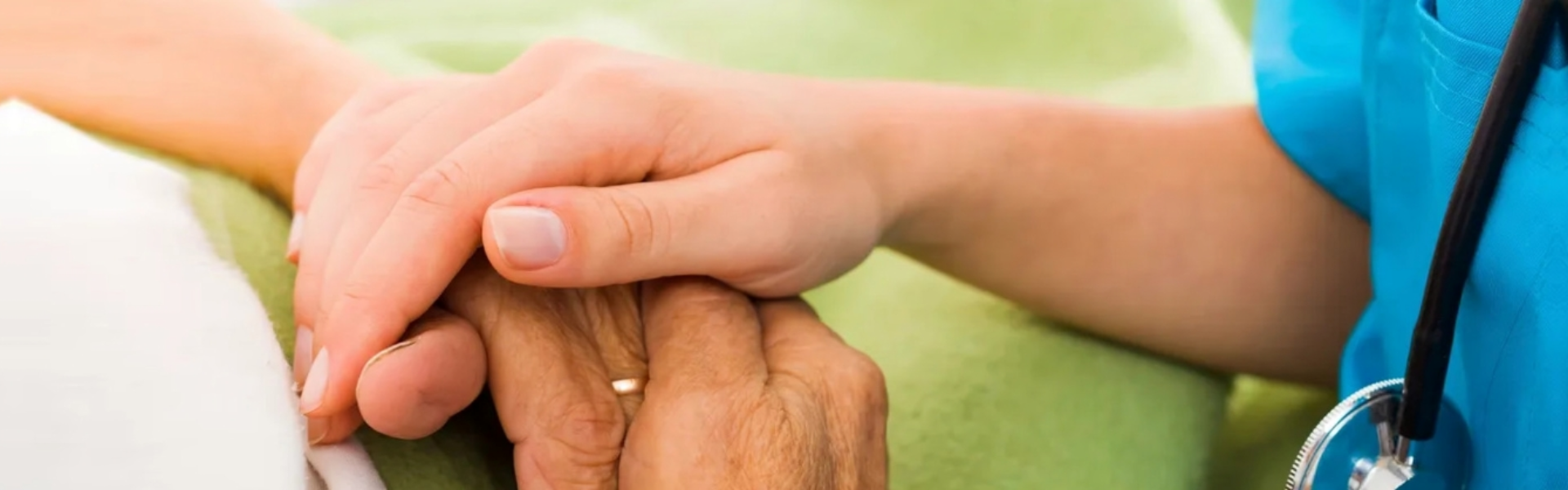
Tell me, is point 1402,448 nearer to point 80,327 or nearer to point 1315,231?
point 1315,231

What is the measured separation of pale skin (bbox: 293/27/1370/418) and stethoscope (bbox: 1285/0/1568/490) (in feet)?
0.52

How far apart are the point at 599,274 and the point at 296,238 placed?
0.17 metres

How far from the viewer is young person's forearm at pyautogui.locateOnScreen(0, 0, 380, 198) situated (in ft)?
2.24

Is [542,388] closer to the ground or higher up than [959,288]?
higher up

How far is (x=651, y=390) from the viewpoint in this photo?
492 millimetres

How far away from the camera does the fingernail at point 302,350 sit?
0.49 meters

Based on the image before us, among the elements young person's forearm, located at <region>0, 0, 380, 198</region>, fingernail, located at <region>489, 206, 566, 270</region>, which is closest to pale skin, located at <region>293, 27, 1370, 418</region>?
fingernail, located at <region>489, 206, 566, 270</region>

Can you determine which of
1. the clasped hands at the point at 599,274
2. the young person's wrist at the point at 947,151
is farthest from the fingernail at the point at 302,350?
the young person's wrist at the point at 947,151

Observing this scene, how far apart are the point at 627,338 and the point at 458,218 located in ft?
0.32

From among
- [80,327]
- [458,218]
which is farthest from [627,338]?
[80,327]

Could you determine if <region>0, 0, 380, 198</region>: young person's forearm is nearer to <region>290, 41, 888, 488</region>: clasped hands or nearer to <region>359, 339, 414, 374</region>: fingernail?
<region>290, 41, 888, 488</region>: clasped hands

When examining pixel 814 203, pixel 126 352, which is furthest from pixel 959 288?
pixel 126 352

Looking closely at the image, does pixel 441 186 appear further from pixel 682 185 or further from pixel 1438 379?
pixel 1438 379

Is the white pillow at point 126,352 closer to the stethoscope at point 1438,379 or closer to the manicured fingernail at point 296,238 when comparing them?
the manicured fingernail at point 296,238
